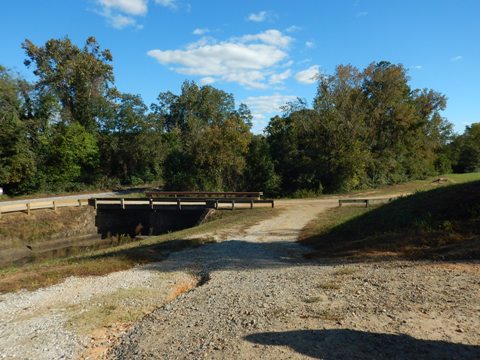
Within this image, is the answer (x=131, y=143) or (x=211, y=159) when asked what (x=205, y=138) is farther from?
(x=131, y=143)

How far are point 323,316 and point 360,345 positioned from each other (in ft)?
3.93

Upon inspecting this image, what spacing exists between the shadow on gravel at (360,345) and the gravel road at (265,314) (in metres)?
0.01

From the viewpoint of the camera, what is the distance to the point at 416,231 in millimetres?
11867

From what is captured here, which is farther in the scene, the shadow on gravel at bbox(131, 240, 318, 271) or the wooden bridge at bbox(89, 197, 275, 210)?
the wooden bridge at bbox(89, 197, 275, 210)

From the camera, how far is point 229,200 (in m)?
28.5

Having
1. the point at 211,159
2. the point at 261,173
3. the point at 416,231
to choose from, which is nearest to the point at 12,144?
the point at 211,159

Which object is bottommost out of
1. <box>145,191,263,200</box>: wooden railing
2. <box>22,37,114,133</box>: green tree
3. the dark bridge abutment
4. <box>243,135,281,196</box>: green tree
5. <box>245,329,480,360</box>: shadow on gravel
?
the dark bridge abutment

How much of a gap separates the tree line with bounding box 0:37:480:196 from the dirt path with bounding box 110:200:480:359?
89.4ft

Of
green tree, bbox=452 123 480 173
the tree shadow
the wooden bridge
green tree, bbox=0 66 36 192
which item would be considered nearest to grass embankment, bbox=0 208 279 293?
the tree shadow

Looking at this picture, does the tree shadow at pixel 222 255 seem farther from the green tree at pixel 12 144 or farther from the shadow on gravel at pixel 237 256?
the green tree at pixel 12 144

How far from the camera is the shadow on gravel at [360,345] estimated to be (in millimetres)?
4672

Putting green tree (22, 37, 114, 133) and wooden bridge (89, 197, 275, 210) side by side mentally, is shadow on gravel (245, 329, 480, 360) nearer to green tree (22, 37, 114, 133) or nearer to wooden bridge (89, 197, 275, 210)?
wooden bridge (89, 197, 275, 210)

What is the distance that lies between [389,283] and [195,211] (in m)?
22.1

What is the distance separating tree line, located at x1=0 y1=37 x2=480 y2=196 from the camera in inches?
1469
